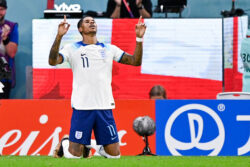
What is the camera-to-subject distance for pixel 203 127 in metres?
10.1

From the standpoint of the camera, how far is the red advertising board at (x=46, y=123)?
1009 cm

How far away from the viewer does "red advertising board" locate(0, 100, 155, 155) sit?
10.1m

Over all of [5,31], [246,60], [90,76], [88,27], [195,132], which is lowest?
[195,132]

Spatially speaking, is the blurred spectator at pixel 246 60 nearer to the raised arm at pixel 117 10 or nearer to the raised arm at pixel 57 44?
the raised arm at pixel 117 10

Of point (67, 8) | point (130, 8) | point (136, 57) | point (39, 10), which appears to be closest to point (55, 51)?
point (136, 57)

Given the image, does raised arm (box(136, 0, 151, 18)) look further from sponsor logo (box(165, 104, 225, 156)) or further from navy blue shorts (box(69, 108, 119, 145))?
navy blue shorts (box(69, 108, 119, 145))

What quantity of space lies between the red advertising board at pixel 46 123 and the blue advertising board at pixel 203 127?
0.73 feet

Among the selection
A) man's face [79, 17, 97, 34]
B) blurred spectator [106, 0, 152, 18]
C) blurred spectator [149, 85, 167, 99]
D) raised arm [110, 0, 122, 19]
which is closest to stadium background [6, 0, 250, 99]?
blurred spectator [106, 0, 152, 18]

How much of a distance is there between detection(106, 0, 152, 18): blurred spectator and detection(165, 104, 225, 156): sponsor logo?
2518 mm

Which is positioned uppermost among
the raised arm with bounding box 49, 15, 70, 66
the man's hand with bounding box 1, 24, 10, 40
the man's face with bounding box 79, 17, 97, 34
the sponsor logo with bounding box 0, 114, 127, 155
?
the man's hand with bounding box 1, 24, 10, 40

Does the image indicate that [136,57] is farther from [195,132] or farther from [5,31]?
[5,31]

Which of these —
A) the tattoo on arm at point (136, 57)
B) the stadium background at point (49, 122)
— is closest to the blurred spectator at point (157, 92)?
the stadium background at point (49, 122)

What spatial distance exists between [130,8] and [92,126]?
4805 millimetres

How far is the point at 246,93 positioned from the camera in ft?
34.0
